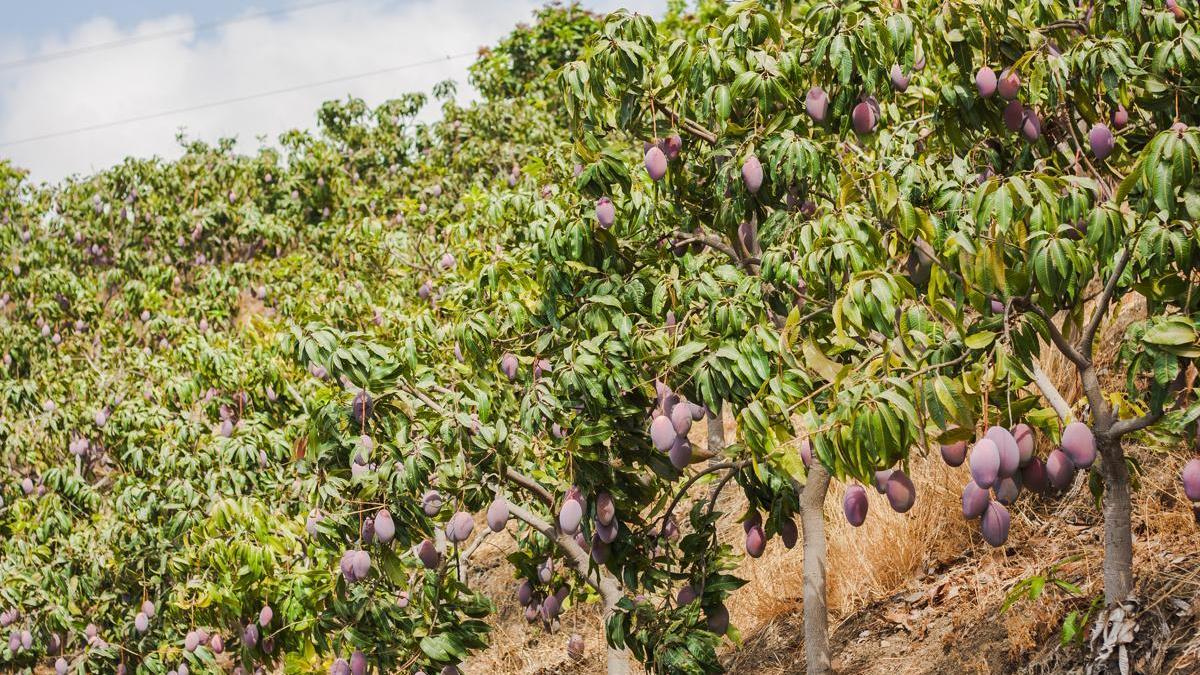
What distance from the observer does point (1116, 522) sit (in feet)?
11.2

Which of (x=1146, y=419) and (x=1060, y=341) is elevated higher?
(x=1060, y=341)

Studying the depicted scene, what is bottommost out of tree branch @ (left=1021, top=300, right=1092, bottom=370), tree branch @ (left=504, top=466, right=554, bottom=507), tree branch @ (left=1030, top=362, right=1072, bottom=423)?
tree branch @ (left=504, top=466, right=554, bottom=507)

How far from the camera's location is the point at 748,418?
8.85ft

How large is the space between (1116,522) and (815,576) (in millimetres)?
1412

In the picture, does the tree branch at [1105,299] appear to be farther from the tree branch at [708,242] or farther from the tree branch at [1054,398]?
the tree branch at [708,242]

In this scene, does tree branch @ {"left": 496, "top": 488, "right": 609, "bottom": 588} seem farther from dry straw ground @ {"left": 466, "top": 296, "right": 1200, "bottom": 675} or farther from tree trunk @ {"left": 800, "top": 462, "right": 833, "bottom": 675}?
dry straw ground @ {"left": 466, "top": 296, "right": 1200, "bottom": 675}

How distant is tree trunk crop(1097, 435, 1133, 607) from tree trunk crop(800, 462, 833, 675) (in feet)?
4.06

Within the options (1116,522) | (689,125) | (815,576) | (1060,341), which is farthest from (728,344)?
(815,576)

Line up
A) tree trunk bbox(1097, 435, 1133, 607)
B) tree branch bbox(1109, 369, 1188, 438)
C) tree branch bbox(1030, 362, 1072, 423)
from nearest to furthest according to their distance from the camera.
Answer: tree branch bbox(1109, 369, 1188, 438)
tree branch bbox(1030, 362, 1072, 423)
tree trunk bbox(1097, 435, 1133, 607)

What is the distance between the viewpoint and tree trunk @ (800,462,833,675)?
4555 mm

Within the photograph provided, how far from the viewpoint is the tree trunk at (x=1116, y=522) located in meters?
3.27

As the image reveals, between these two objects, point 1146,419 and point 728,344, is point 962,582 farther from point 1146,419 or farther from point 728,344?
point 728,344

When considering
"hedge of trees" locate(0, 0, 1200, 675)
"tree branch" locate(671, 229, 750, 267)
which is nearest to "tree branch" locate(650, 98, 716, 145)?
"hedge of trees" locate(0, 0, 1200, 675)

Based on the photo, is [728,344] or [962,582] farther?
[962,582]
